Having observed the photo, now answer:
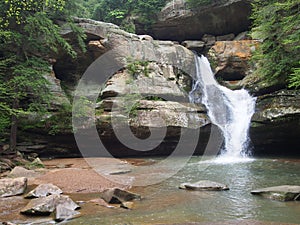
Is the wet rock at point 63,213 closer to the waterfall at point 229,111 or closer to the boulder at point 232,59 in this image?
the waterfall at point 229,111

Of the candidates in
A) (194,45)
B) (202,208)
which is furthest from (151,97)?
(202,208)

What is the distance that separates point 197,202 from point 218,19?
1852cm

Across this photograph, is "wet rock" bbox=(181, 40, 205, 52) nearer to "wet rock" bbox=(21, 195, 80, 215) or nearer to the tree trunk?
the tree trunk

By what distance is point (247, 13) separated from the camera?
20.8m

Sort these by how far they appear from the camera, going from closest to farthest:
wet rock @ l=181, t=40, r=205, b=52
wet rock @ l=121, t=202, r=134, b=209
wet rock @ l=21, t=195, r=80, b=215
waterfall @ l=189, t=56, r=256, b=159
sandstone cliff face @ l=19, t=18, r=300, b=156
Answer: wet rock @ l=21, t=195, r=80, b=215 → wet rock @ l=121, t=202, r=134, b=209 → sandstone cliff face @ l=19, t=18, r=300, b=156 → waterfall @ l=189, t=56, r=256, b=159 → wet rock @ l=181, t=40, r=205, b=52

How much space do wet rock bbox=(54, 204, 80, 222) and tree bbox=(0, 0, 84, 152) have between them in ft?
22.9

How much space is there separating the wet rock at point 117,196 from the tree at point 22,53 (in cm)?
660

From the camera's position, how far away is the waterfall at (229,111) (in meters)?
14.8

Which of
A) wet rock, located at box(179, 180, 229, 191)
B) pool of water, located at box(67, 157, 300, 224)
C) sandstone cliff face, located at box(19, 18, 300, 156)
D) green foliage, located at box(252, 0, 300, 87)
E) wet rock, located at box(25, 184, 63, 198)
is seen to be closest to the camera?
pool of water, located at box(67, 157, 300, 224)

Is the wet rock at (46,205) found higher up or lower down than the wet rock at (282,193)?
higher up

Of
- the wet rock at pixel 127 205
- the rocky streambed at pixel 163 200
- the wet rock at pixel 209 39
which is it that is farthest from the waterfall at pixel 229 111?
the wet rock at pixel 127 205

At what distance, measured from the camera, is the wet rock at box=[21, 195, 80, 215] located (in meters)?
5.09

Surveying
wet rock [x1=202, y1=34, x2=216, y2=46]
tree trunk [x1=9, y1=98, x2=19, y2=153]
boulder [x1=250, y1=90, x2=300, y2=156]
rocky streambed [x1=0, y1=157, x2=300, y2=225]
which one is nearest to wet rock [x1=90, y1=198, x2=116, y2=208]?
rocky streambed [x1=0, y1=157, x2=300, y2=225]

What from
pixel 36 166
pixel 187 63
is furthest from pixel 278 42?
pixel 36 166
